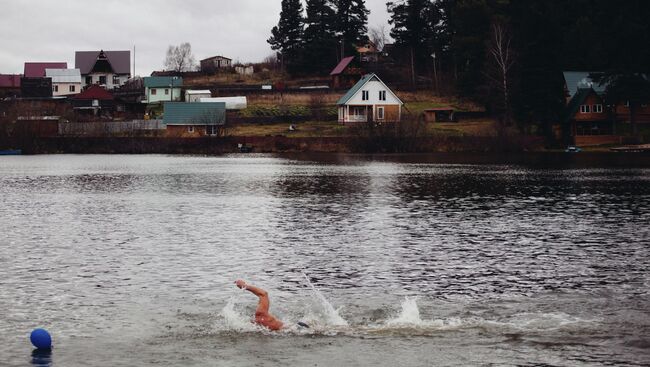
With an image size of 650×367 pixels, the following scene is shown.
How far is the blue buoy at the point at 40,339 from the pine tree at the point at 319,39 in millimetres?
153641

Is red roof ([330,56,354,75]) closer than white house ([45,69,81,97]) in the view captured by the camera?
Yes

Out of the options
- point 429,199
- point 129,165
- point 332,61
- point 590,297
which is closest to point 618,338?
point 590,297

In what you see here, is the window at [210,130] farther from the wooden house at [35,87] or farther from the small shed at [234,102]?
the wooden house at [35,87]

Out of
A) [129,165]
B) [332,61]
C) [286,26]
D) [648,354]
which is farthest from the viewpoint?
[286,26]

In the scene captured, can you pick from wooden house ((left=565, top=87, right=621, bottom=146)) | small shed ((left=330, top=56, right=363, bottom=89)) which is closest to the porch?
small shed ((left=330, top=56, right=363, bottom=89))

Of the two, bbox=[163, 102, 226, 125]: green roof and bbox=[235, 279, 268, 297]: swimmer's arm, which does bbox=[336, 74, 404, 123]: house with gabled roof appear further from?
bbox=[235, 279, 268, 297]: swimmer's arm

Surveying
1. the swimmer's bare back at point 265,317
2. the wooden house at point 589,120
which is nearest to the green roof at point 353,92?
the wooden house at point 589,120

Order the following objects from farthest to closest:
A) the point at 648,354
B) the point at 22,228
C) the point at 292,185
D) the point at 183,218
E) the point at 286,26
→ the point at 286,26
the point at 292,185
the point at 183,218
the point at 22,228
the point at 648,354

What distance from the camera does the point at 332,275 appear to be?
29.6m

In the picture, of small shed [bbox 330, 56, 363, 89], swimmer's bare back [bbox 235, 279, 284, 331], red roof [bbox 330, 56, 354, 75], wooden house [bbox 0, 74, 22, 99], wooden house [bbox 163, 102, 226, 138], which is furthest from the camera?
wooden house [bbox 0, 74, 22, 99]

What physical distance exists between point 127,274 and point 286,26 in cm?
16211

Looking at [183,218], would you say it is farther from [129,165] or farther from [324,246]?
[129,165]

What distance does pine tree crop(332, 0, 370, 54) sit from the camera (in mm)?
175375

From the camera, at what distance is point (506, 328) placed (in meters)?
22.0
